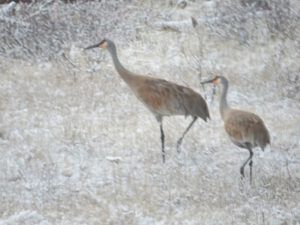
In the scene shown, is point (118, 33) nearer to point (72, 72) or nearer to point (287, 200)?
point (72, 72)

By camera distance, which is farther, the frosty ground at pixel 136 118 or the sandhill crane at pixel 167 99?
the sandhill crane at pixel 167 99

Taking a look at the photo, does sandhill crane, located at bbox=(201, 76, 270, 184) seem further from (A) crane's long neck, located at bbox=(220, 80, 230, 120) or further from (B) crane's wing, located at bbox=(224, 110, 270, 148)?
(A) crane's long neck, located at bbox=(220, 80, 230, 120)

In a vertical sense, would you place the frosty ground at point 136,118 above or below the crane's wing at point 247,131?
below

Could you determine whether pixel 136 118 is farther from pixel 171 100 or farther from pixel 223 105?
pixel 223 105

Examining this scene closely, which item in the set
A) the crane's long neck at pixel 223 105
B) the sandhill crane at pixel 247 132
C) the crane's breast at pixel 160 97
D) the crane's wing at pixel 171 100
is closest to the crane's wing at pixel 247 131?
the sandhill crane at pixel 247 132

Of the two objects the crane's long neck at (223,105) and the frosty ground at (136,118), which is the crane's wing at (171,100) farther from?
the frosty ground at (136,118)

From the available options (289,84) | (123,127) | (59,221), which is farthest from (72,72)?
(59,221)

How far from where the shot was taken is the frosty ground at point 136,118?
7.44m

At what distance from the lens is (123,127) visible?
9.75 meters

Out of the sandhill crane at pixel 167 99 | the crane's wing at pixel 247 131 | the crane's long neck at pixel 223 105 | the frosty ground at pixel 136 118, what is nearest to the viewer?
the frosty ground at pixel 136 118

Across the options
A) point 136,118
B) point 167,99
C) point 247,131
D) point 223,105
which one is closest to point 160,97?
point 167,99

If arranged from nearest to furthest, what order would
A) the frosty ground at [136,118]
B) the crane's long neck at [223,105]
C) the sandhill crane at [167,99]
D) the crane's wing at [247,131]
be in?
1. the frosty ground at [136,118]
2. the crane's wing at [247,131]
3. the crane's long neck at [223,105]
4. the sandhill crane at [167,99]

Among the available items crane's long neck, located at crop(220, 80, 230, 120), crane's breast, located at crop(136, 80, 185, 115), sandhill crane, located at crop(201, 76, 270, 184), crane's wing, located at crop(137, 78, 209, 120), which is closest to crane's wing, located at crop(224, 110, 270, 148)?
sandhill crane, located at crop(201, 76, 270, 184)

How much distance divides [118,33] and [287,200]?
6884 millimetres
